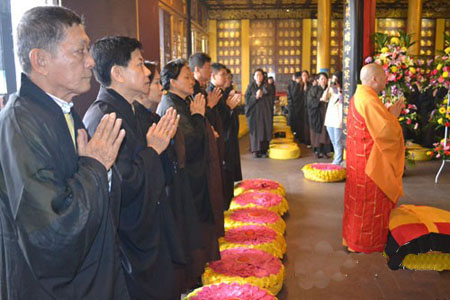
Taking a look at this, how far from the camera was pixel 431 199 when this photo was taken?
5.06 meters

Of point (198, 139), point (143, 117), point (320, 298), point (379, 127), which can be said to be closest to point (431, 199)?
point (379, 127)

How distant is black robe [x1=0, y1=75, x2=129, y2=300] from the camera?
1.24 metres

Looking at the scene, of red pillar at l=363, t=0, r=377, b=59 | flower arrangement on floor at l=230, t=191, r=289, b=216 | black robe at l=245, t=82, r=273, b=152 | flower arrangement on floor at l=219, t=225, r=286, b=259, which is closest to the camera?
flower arrangement on floor at l=219, t=225, r=286, b=259

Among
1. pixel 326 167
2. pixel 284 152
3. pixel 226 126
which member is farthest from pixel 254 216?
pixel 284 152

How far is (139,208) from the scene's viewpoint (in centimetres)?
188

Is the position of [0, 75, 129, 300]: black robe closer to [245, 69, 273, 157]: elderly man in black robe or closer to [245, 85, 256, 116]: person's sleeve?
[245, 69, 273, 157]: elderly man in black robe

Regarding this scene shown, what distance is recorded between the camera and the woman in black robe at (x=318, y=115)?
782 centimetres

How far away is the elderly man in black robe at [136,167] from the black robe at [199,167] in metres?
0.77

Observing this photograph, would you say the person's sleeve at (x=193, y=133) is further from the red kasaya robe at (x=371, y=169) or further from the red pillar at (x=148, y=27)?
the red kasaya robe at (x=371, y=169)

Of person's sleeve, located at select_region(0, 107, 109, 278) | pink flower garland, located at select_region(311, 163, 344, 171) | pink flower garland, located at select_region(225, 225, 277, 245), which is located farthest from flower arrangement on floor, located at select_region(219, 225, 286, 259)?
pink flower garland, located at select_region(311, 163, 344, 171)

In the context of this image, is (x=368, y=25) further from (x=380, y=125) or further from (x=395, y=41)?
(x=380, y=125)

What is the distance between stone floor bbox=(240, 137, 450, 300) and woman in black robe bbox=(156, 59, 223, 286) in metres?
0.62

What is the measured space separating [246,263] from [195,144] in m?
0.91

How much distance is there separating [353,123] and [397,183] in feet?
1.95
